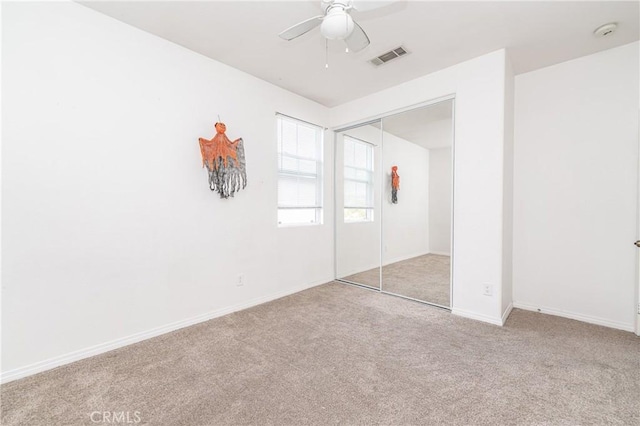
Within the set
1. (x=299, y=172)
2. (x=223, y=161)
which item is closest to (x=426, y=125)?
(x=299, y=172)

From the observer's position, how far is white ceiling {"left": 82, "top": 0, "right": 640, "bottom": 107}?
2.09 meters

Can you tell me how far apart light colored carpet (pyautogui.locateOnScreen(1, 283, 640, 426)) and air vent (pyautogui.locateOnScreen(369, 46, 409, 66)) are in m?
2.72

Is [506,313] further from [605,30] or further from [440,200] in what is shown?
[605,30]

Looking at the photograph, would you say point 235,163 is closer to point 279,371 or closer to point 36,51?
point 36,51

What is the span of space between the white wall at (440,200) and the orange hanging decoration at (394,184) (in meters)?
0.50

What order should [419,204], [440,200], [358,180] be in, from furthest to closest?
[358,180]
[419,204]
[440,200]

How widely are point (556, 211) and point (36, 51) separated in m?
4.81

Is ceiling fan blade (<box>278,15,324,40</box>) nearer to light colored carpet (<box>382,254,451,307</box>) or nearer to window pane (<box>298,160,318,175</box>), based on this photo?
window pane (<box>298,160,318,175</box>)

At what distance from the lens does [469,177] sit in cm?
284

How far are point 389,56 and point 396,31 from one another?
41 centimetres

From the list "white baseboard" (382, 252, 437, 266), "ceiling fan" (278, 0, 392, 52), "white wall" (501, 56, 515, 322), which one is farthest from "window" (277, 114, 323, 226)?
"white wall" (501, 56, 515, 322)

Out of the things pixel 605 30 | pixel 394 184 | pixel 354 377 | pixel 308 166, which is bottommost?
pixel 354 377

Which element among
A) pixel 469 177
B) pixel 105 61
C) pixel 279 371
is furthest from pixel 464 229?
pixel 105 61

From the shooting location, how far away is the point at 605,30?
90.8 inches
